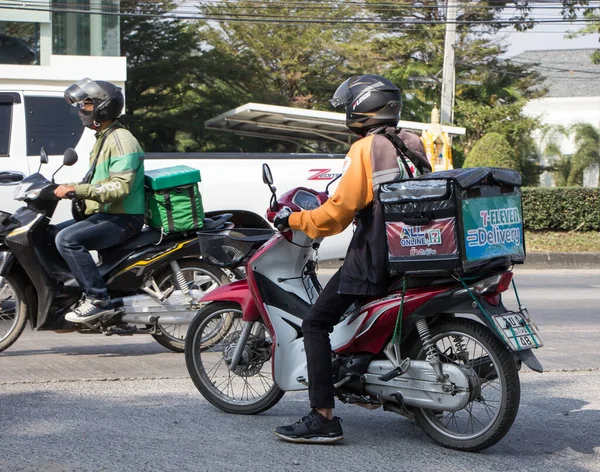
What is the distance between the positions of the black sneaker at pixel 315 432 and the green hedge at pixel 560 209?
50.5ft

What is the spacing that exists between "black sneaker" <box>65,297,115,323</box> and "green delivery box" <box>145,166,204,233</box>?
0.70 meters

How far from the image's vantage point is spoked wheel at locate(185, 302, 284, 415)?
541 cm

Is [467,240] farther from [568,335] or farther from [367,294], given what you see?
[568,335]

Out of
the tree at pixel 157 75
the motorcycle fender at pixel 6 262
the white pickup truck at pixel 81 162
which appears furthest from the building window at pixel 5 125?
the tree at pixel 157 75

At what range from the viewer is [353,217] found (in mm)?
4656

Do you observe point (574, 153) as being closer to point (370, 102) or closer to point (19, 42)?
point (19, 42)

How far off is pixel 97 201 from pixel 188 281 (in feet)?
3.29

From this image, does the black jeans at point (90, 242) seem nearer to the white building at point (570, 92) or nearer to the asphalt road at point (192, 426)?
the asphalt road at point (192, 426)

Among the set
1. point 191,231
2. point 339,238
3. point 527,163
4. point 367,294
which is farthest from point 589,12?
point 367,294

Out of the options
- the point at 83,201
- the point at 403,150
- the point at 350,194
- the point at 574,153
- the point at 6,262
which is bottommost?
the point at 6,262

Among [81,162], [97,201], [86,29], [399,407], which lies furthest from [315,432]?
[86,29]

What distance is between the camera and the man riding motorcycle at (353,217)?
460cm

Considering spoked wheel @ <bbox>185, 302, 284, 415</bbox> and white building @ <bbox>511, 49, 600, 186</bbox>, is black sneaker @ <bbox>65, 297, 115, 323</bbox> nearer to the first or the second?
spoked wheel @ <bbox>185, 302, 284, 415</bbox>

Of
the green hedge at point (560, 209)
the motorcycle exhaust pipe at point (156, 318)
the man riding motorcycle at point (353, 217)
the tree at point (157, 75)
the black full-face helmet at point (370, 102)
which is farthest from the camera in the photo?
the tree at point (157, 75)
